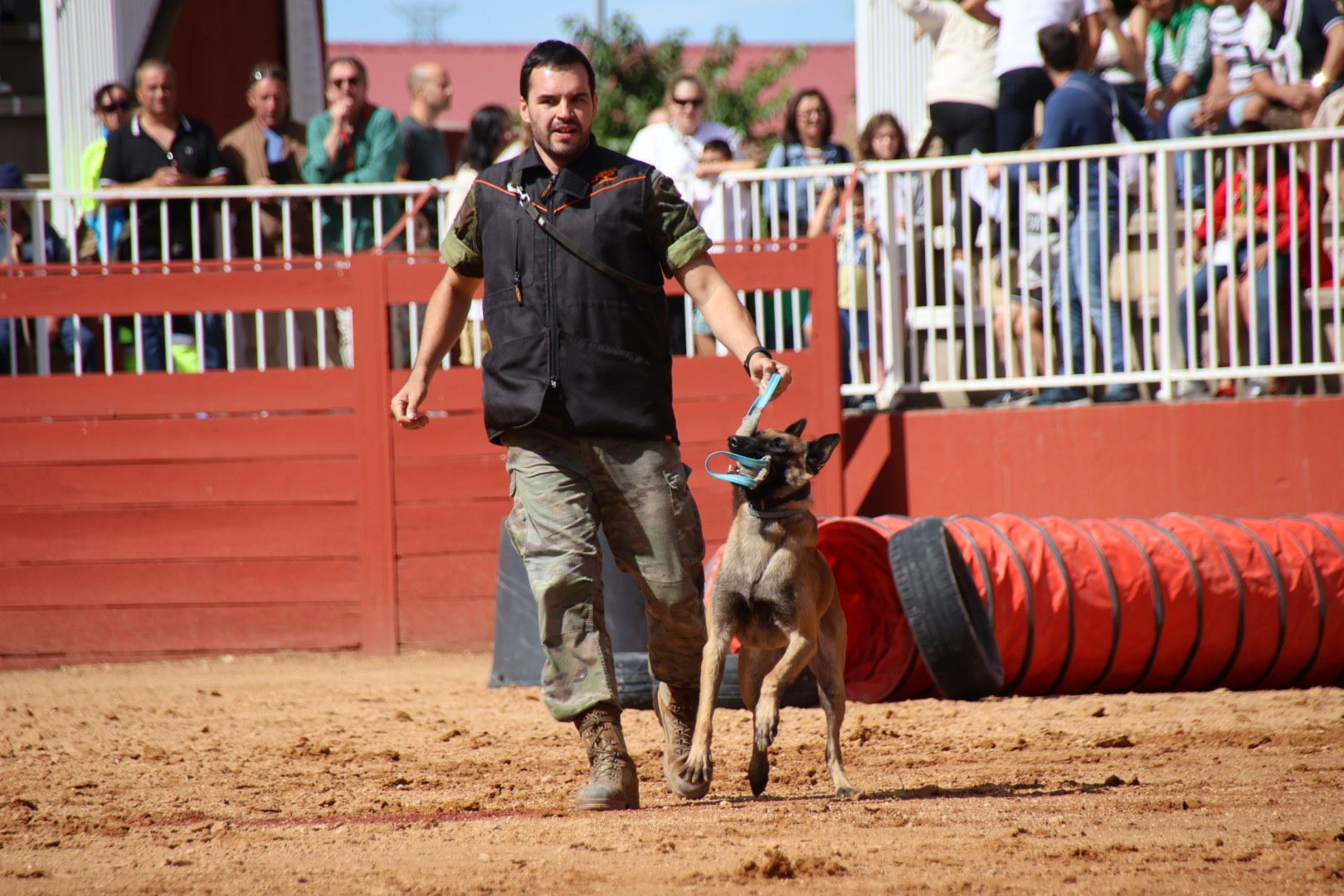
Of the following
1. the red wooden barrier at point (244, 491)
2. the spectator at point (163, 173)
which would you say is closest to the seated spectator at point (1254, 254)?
the red wooden barrier at point (244, 491)

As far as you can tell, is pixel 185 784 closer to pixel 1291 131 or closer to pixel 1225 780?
pixel 1225 780

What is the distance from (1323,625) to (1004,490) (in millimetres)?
2274

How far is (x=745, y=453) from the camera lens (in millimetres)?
4809

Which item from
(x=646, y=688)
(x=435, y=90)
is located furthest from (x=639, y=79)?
(x=646, y=688)

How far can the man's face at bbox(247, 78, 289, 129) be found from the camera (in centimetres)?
996

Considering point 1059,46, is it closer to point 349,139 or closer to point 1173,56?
point 1173,56

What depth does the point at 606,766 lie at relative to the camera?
14.7 ft

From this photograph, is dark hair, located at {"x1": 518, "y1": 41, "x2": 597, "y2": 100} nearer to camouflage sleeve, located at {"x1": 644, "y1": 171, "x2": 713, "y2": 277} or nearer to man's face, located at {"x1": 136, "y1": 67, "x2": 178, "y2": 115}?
camouflage sleeve, located at {"x1": 644, "y1": 171, "x2": 713, "y2": 277}

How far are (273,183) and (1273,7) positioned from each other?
Result: 711 centimetres

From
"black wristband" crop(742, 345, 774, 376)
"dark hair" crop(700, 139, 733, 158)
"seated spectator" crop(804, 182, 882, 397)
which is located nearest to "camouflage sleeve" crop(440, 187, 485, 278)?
"black wristband" crop(742, 345, 774, 376)

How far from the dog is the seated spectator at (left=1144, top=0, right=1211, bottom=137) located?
693 centimetres

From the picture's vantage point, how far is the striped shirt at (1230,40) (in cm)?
1035

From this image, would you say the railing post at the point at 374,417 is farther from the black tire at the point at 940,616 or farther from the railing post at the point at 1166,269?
the railing post at the point at 1166,269

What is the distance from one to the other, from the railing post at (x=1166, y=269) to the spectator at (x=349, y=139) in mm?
4998
